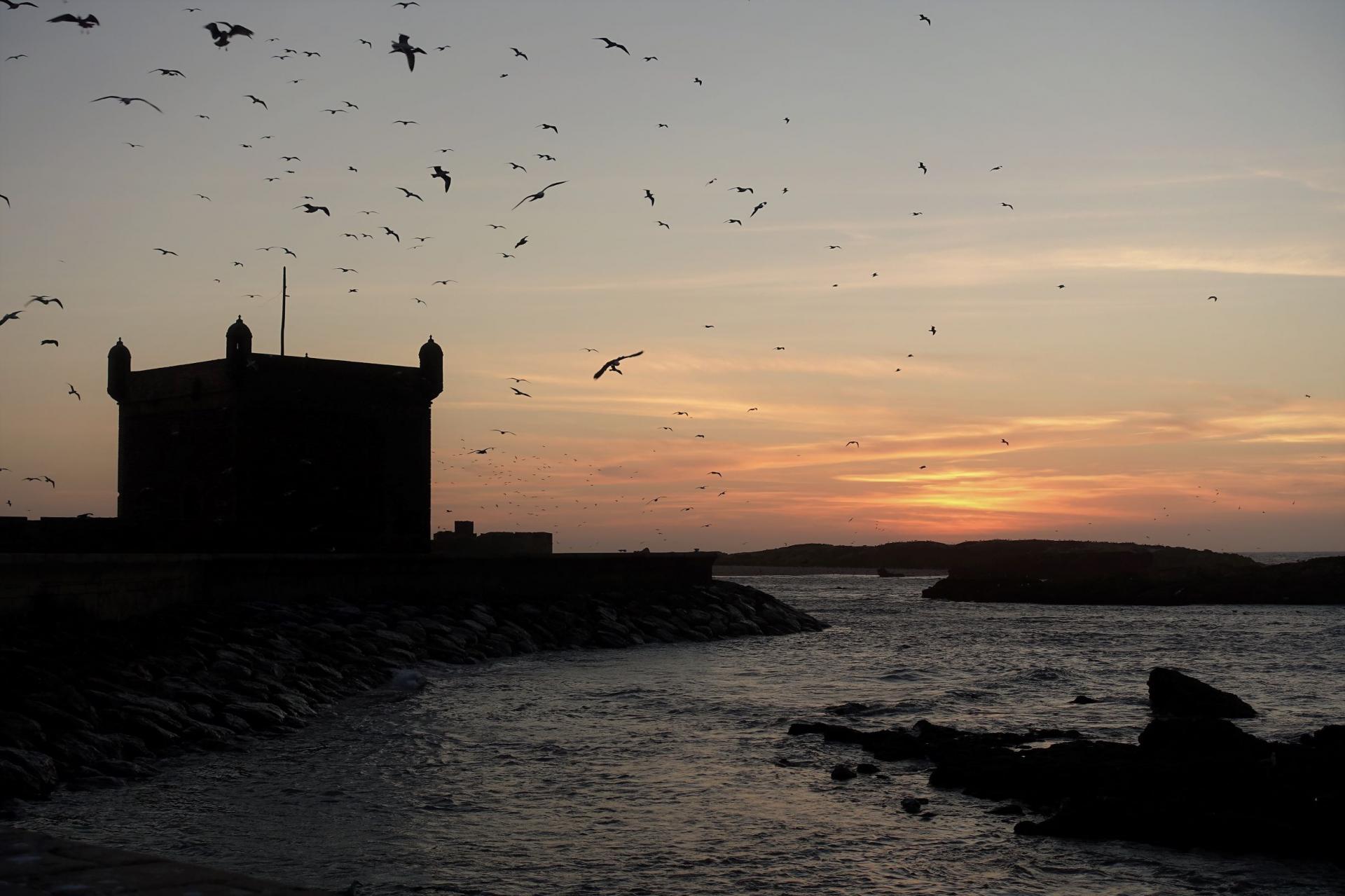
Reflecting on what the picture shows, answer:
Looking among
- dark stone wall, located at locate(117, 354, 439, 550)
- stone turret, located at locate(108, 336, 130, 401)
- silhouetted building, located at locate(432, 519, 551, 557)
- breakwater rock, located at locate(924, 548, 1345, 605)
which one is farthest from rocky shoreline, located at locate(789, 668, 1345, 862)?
breakwater rock, located at locate(924, 548, 1345, 605)

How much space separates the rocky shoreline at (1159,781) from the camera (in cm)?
1068

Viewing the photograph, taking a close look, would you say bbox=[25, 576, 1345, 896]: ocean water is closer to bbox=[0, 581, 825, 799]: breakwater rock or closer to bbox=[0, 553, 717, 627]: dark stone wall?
bbox=[0, 581, 825, 799]: breakwater rock

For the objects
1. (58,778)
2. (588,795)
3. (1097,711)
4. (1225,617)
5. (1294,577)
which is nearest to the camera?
(58,778)

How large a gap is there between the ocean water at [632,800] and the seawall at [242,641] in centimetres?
75

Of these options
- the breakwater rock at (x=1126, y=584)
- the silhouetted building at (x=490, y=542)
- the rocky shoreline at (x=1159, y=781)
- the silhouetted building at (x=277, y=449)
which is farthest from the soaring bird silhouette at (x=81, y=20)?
the breakwater rock at (x=1126, y=584)

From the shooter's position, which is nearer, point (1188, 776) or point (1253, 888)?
point (1253, 888)

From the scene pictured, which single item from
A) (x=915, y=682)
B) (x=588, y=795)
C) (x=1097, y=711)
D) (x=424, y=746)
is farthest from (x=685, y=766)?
(x=915, y=682)

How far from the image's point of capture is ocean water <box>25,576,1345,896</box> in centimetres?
977

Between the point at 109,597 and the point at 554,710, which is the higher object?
the point at 109,597

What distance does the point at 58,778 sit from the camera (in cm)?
1200

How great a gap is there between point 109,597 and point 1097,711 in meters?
16.4

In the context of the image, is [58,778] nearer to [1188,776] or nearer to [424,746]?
[424,746]

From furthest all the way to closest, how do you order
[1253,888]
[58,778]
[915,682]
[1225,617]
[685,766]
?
1. [1225,617]
2. [915,682]
3. [685,766]
4. [58,778]
5. [1253,888]

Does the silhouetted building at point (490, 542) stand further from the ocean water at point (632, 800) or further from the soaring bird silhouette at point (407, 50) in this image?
the soaring bird silhouette at point (407, 50)
